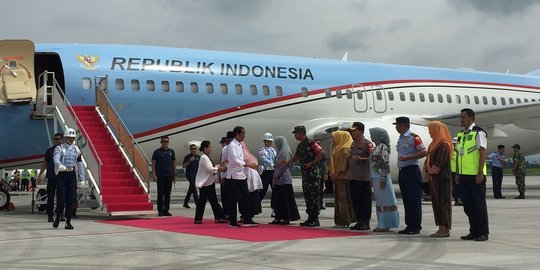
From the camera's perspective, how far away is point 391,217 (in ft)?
31.1

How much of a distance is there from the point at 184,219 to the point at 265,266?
5673 mm

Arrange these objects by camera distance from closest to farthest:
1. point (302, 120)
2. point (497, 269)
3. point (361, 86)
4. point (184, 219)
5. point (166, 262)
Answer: point (497, 269) → point (166, 262) → point (184, 219) → point (302, 120) → point (361, 86)

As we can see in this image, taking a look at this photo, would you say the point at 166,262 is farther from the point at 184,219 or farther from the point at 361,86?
the point at 361,86

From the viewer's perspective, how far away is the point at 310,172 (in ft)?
34.3

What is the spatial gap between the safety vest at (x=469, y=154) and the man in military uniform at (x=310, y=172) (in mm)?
2343

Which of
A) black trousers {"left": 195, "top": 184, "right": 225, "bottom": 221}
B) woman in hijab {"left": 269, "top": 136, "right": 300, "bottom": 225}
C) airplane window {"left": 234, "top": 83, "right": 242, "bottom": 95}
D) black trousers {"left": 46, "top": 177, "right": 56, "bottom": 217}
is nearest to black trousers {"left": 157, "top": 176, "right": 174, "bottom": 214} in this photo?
black trousers {"left": 195, "top": 184, "right": 225, "bottom": 221}

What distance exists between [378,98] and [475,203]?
34.3 feet

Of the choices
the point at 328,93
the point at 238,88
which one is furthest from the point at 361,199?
the point at 328,93

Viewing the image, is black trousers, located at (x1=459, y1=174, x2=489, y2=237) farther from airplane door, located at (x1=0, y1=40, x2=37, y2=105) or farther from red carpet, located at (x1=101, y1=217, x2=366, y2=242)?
airplane door, located at (x1=0, y1=40, x2=37, y2=105)

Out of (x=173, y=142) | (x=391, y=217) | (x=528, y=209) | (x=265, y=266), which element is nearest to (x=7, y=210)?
(x=173, y=142)

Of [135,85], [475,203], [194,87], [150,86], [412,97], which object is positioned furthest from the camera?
[412,97]

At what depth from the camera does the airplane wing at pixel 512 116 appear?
56.6 ft

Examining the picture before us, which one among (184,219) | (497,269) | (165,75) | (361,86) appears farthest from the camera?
(361,86)

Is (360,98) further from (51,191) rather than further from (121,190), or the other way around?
(51,191)
